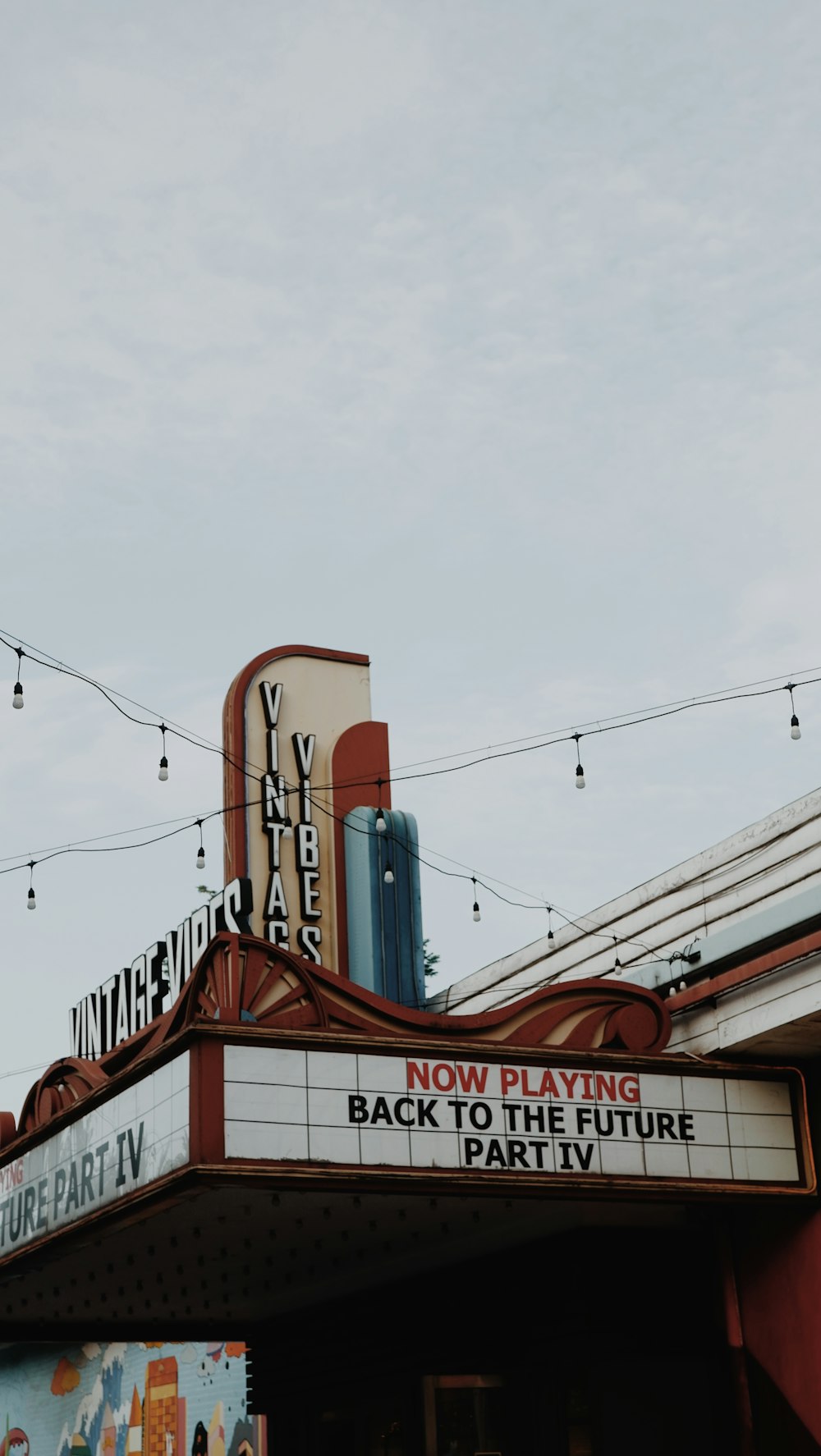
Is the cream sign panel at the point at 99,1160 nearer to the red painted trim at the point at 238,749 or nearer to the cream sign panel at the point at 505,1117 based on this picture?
the cream sign panel at the point at 505,1117

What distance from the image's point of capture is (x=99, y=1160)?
12234 mm

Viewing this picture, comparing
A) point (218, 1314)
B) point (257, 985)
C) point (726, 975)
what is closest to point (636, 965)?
point (726, 975)

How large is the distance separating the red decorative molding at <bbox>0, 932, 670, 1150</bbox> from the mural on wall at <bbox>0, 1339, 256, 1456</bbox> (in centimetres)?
937

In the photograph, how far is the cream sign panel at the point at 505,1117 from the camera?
10.9 meters

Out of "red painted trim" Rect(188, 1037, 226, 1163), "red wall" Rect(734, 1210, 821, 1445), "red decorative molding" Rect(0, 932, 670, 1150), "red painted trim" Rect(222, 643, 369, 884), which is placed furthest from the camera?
"red painted trim" Rect(222, 643, 369, 884)

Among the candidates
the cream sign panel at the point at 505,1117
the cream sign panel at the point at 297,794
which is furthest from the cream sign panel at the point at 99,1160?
the cream sign panel at the point at 297,794

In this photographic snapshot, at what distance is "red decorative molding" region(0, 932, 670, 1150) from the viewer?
36.3 ft

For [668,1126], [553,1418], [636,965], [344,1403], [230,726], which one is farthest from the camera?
[230,726]

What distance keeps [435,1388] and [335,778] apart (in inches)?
307

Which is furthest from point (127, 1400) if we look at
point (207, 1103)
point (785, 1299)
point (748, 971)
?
point (748, 971)

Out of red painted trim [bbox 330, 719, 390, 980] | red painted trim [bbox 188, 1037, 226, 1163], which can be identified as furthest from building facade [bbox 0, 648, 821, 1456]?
red painted trim [bbox 330, 719, 390, 980]

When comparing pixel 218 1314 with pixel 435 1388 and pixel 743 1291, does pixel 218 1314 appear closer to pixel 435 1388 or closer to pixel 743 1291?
pixel 435 1388

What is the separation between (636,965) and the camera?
49.1 feet

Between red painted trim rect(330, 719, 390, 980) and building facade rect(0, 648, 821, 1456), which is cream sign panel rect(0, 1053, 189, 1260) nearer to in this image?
building facade rect(0, 648, 821, 1456)
